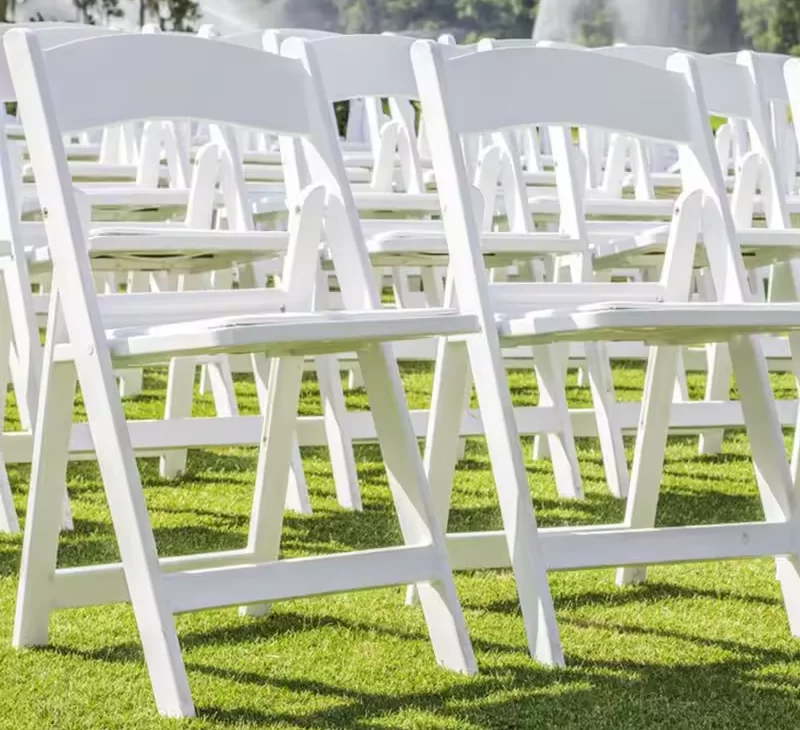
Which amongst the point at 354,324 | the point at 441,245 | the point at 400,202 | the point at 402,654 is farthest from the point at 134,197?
the point at 354,324

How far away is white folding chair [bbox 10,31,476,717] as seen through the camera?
7.48 feet

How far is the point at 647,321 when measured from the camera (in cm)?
238

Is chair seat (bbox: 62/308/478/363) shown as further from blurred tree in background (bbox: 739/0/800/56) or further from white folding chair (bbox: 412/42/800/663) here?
blurred tree in background (bbox: 739/0/800/56)

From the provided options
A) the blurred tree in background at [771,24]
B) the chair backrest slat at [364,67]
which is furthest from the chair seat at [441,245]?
the blurred tree in background at [771,24]

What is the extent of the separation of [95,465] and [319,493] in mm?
653

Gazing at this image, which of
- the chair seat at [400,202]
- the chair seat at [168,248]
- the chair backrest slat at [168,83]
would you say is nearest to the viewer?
the chair backrest slat at [168,83]

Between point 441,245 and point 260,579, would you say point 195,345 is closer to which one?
point 260,579

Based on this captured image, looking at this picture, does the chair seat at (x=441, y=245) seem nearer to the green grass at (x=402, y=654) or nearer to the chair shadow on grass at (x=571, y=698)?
the green grass at (x=402, y=654)

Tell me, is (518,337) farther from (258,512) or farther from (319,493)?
(319,493)

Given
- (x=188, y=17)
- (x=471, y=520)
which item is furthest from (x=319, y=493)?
(x=188, y=17)

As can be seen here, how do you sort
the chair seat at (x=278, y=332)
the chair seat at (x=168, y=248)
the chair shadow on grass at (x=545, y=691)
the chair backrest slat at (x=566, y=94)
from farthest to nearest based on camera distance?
the chair seat at (x=168, y=248)
the chair backrest slat at (x=566, y=94)
the chair shadow on grass at (x=545, y=691)
the chair seat at (x=278, y=332)

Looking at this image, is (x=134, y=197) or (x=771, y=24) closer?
(x=134, y=197)

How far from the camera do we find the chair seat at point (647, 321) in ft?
7.80

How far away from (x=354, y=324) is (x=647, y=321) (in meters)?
0.44
